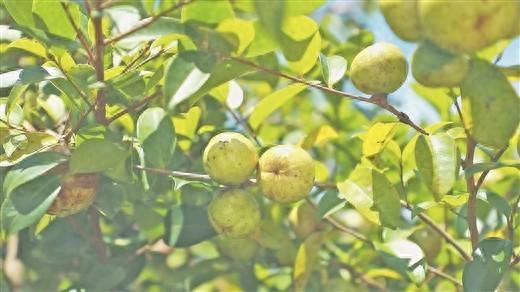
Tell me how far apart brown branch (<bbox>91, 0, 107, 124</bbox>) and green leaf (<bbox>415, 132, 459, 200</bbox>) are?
1.98ft

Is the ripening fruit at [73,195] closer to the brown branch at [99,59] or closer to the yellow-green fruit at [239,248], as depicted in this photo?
the brown branch at [99,59]

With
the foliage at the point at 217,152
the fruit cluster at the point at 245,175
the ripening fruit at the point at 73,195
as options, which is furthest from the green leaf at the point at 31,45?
the fruit cluster at the point at 245,175

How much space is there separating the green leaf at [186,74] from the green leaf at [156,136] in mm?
263

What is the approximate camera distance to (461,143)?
6.97 ft

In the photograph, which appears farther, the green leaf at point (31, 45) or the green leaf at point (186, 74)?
the green leaf at point (31, 45)

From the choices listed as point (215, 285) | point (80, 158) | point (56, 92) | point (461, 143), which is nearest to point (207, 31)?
point (80, 158)

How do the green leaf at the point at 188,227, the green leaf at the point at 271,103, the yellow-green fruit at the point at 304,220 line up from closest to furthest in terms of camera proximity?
the green leaf at the point at 271,103 → the green leaf at the point at 188,227 → the yellow-green fruit at the point at 304,220

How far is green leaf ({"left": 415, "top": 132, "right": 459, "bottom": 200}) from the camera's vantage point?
1349 millimetres

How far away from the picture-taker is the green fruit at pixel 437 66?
112 centimetres

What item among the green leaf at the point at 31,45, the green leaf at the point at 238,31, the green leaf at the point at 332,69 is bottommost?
the green leaf at the point at 332,69

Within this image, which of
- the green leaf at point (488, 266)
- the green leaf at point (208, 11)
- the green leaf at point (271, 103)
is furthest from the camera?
the green leaf at point (271, 103)

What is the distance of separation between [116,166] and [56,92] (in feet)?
1.81

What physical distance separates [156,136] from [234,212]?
22cm

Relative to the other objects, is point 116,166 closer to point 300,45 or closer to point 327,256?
point 300,45
